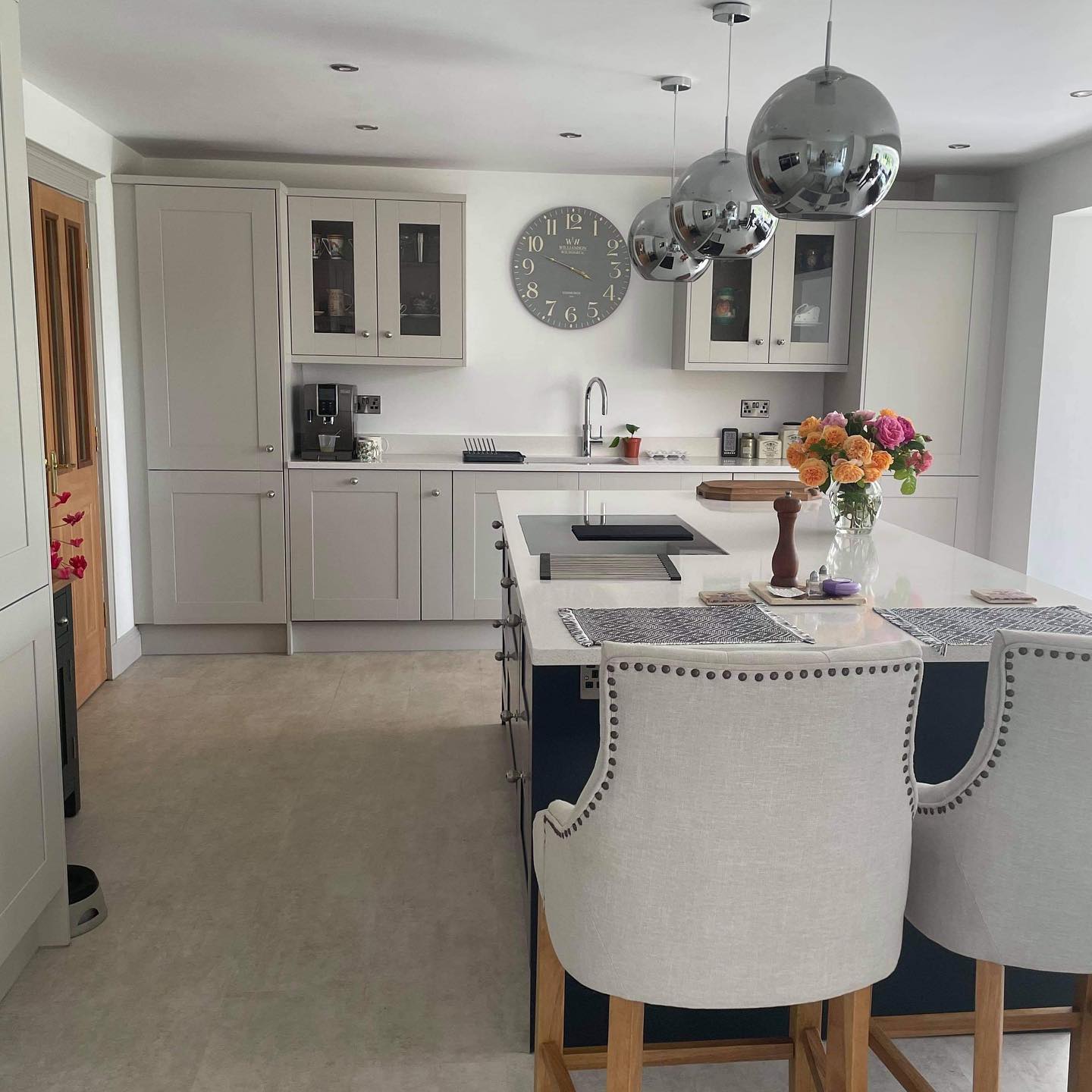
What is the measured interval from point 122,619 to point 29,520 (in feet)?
8.61

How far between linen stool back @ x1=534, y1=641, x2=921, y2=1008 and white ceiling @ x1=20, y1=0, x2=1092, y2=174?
228 cm

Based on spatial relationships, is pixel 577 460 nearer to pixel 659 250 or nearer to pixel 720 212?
pixel 659 250

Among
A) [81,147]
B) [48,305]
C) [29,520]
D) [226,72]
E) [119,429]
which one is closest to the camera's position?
[29,520]

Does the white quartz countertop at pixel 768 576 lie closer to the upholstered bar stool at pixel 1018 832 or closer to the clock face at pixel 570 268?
the upholstered bar stool at pixel 1018 832

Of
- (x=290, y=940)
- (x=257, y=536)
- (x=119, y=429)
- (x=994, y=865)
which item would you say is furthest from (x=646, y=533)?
(x=119, y=429)

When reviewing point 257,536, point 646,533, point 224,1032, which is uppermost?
point 646,533

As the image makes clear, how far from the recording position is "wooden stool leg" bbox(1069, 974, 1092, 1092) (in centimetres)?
181

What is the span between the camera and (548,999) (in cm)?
182

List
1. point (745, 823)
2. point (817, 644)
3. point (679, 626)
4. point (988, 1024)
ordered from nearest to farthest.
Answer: point (745, 823)
point (988, 1024)
point (817, 644)
point (679, 626)

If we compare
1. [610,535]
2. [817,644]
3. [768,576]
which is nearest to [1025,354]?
[610,535]

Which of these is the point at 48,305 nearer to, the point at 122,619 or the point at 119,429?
the point at 119,429

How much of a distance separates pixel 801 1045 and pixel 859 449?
153cm

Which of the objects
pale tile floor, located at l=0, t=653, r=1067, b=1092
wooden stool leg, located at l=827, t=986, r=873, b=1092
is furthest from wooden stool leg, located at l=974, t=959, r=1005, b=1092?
pale tile floor, located at l=0, t=653, r=1067, b=1092

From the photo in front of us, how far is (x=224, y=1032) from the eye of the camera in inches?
86.1
